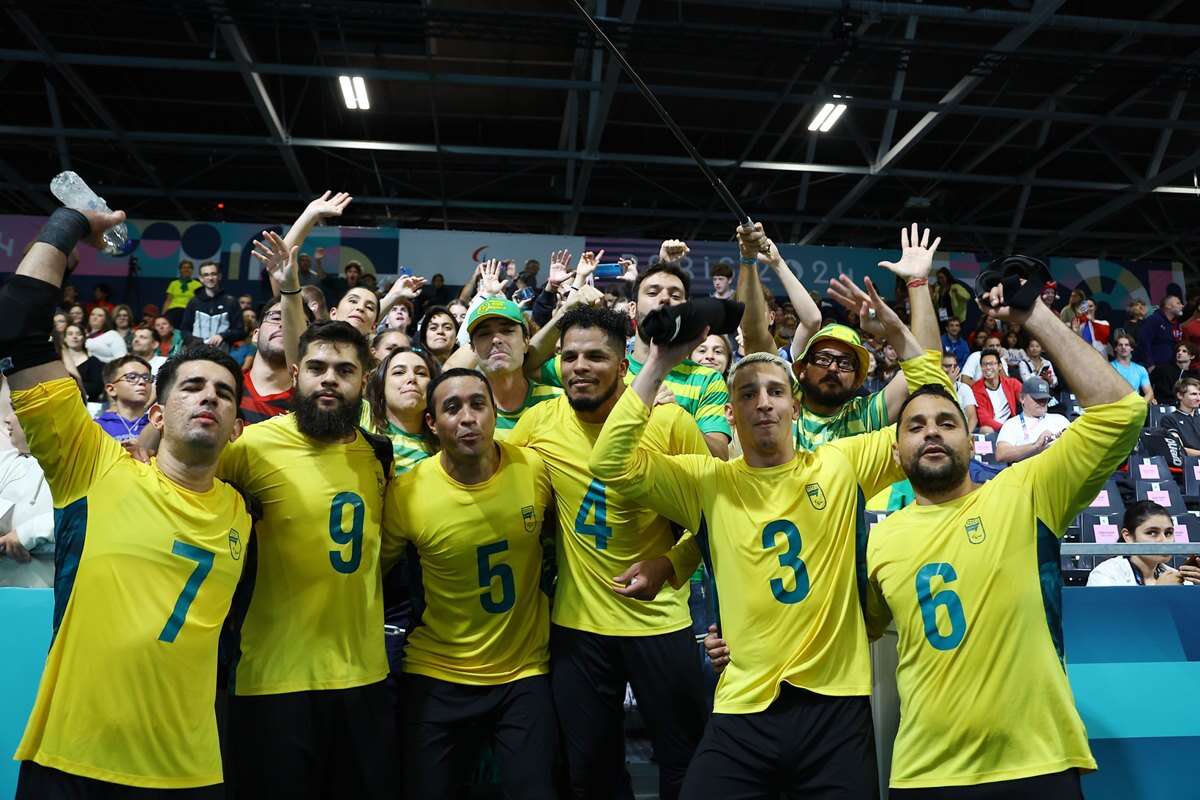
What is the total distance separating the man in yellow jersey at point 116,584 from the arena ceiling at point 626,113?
9877 mm

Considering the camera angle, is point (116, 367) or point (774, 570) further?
point (116, 367)

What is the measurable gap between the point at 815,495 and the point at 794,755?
90 cm

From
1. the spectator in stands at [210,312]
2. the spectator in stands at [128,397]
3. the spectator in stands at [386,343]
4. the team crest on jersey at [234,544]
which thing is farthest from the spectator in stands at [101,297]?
the team crest on jersey at [234,544]

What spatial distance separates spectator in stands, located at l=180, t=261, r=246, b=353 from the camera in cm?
1066

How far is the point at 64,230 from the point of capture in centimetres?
291

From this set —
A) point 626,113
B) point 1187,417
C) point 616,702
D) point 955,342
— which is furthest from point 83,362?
point 1187,417

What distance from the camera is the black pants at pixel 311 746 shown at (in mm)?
3084

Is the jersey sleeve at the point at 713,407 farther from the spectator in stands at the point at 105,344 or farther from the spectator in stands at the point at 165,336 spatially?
the spectator in stands at the point at 165,336

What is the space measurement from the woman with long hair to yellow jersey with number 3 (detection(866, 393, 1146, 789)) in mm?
2110

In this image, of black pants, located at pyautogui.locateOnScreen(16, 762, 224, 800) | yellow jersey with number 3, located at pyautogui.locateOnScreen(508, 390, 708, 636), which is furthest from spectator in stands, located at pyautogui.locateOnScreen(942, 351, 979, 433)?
black pants, located at pyautogui.locateOnScreen(16, 762, 224, 800)

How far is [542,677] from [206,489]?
1468 millimetres

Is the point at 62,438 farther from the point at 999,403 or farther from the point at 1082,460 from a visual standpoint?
the point at 999,403

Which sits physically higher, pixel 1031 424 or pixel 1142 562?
pixel 1031 424

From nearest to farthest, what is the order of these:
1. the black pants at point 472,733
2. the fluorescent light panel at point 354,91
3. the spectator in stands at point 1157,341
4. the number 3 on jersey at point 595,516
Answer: the black pants at point 472,733 < the number 3 on jersey at point 595,516 < the spectator in stands at point 1157,341 < the fluorescent light panel at point 354,91
